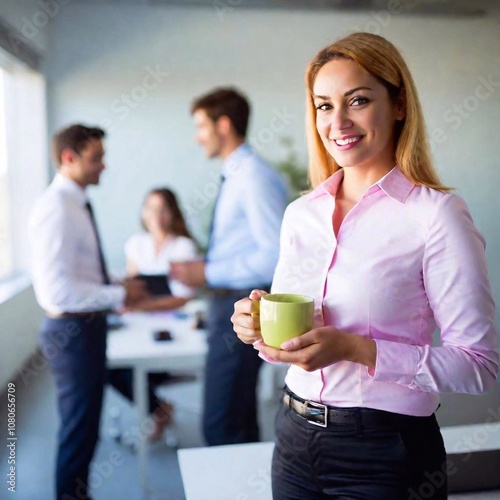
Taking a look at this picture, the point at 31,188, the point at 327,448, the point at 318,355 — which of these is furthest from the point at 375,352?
the point at 31,188

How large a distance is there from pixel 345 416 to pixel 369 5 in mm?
1606

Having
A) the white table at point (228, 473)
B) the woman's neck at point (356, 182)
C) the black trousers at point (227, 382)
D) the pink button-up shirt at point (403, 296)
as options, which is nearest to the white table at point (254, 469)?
the white table at point (228, 473)

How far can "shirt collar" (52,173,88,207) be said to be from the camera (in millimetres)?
1847

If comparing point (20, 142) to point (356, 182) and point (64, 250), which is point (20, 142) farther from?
point (356, 182)

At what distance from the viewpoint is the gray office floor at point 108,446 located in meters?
1.93

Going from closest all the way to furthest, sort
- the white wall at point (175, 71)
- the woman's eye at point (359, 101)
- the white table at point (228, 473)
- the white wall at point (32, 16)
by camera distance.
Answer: the woman's eye at point (359, 101)
the white table at point (228, 473)
the white wall at point (32, 16)
the white wall at point (175, 71)

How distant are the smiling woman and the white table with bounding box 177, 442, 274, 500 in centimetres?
47

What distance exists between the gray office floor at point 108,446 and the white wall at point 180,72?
1.77 ft

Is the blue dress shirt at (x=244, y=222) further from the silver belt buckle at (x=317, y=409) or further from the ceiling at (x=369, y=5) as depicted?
the silver belt buckle at (x=317, y=409)

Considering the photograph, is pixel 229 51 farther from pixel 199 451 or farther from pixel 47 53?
pixel 199 451

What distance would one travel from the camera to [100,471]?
205 centimetres

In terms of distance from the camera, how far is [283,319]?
3.11 feet

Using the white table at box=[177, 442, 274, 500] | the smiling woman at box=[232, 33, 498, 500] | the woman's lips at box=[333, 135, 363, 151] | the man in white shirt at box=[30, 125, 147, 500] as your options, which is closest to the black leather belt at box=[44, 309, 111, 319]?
the man in white shirt at box=[30, 125, 147, 500]

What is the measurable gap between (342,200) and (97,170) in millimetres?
1051
